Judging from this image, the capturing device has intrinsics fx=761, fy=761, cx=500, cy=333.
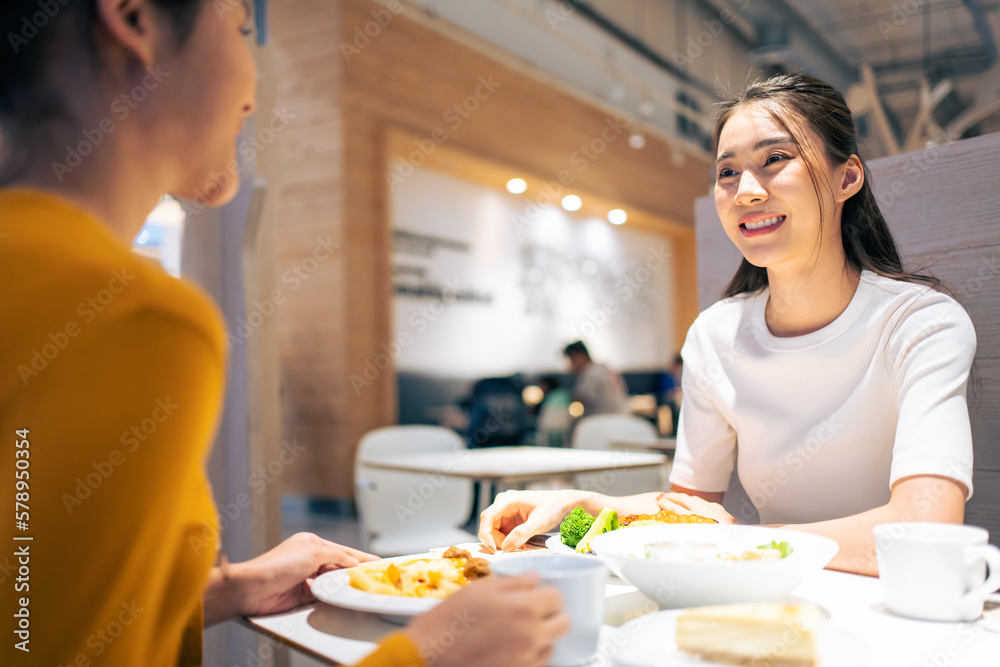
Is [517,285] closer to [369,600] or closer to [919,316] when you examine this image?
[919,316]

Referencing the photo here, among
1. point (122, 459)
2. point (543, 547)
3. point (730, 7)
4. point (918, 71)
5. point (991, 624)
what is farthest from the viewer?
point (918, 71)

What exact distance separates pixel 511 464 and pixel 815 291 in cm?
217

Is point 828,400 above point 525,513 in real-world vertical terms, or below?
above

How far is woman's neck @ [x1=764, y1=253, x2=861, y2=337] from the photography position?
1482 millimetres

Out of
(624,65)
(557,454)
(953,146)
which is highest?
(624,65)

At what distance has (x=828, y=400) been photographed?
1.43 m

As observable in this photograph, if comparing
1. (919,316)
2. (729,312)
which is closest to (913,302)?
(919,316)

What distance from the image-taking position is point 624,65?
9703 mm

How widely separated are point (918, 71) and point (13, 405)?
1287 centimetres

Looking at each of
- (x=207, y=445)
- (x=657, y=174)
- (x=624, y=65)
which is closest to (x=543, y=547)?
(x=207, y=445)

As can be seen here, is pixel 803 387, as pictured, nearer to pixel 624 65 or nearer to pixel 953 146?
pixel 953 146

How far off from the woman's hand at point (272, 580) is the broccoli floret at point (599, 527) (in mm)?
325

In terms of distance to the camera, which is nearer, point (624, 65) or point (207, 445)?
point (207, 445)

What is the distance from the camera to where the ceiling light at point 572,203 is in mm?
9547
